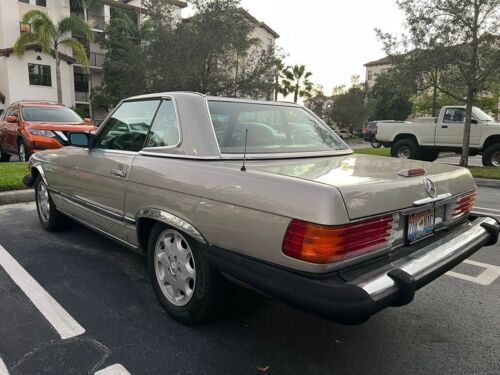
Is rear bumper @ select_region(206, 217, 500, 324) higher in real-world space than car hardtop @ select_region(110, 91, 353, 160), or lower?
lower

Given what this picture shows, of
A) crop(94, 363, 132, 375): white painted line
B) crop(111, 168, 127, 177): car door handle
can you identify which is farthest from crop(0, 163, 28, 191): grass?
crop(94, 363, 132, 375): white painted line

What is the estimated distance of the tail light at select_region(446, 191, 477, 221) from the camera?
285 cm

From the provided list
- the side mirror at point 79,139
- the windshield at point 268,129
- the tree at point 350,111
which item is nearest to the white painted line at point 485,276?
the windshield at point 268,129

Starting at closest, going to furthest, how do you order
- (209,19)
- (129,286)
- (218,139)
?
(218,139), (129,286), (209,19)

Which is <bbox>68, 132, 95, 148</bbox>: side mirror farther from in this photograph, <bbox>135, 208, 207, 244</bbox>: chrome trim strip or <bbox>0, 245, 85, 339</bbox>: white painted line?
<bbox>135, 208, 207, 244</bbox>: chrome trim strip

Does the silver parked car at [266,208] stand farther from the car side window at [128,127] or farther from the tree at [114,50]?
the tree at [114,50]

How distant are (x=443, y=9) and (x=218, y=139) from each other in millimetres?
11109

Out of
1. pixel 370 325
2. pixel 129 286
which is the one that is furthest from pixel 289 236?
pixel 129 286

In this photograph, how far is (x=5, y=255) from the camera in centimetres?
416

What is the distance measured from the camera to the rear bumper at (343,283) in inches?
76.4

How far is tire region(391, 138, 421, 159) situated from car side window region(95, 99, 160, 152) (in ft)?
39.6

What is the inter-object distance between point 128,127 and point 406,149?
41.6ft

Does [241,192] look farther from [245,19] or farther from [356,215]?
[245,19]

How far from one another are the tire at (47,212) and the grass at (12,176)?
2132mm
